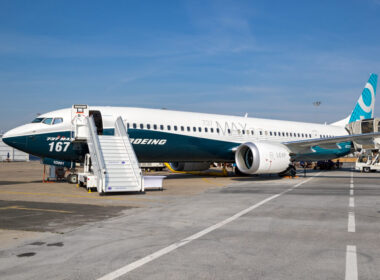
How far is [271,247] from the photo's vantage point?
229 inches

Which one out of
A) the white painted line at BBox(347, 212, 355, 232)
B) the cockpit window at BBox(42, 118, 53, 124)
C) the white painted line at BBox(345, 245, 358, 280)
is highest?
the cockpit window at BBox(42, 118, 53, 124)

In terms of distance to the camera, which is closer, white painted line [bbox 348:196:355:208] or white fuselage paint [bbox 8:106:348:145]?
white painted line [bbox 348:196:355:208]

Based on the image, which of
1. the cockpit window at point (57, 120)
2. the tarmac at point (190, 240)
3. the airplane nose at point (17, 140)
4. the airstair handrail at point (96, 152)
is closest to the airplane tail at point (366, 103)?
the tarmac at point (190, 240)

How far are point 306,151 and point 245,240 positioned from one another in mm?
18851

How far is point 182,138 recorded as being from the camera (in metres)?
21.0

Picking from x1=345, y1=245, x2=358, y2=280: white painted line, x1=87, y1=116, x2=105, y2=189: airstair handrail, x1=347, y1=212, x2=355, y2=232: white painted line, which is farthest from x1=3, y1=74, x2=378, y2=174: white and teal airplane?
x1=345, y1=245, x2=358, y2=280: white painted line

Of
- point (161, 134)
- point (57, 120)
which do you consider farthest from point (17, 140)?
point (161, 134)

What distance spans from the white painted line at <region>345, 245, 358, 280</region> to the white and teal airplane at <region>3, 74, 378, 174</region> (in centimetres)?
1430

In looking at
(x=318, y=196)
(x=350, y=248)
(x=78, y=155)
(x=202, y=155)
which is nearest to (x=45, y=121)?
(x=78, y=155)

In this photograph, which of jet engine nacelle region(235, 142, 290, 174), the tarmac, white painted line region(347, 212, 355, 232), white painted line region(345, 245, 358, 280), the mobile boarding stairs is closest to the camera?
white painted line region(345, 245, 358, 280)

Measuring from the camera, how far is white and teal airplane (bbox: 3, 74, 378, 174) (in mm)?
17484

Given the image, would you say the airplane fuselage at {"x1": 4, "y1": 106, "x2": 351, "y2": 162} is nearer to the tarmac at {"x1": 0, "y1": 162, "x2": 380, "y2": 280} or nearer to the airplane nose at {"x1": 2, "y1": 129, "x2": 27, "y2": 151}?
the airplane nose at {"x1": 2, "y1": 129, "x2": 27, "y2": 151}

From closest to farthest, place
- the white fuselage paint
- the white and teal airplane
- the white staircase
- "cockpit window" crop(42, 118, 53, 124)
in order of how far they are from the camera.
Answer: the white staircase → the white and teal airplane → "cockpit window" crop(42, 118, 53, 124) → the white fuselage paint

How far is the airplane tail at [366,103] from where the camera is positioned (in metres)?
34.8
